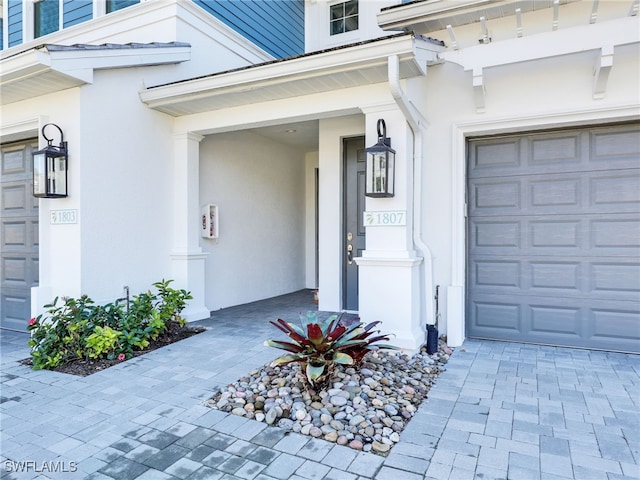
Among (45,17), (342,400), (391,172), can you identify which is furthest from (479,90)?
(45,17)

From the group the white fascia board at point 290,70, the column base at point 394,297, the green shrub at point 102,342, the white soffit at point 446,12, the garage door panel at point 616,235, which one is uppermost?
the white soffit at point 446,12

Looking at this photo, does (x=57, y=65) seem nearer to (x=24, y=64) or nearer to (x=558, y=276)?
(x=24, y=64)

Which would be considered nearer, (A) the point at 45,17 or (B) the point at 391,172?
(B) the point at 391,172

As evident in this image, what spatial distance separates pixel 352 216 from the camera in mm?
5363

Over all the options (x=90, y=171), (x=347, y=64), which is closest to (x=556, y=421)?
(x=347, y=64)

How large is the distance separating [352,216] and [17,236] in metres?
4.10

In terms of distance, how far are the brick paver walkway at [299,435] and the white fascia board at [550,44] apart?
8.86 feet

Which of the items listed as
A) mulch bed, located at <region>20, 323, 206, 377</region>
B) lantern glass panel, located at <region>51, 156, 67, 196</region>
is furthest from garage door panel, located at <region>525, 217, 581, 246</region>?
lantern glass panel, located at <region>51, 156, 67, 196</region>

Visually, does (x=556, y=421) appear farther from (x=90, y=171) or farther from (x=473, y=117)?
(x=90, y=171)

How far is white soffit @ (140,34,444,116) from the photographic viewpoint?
342cm

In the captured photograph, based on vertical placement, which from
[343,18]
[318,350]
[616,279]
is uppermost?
[343,18]

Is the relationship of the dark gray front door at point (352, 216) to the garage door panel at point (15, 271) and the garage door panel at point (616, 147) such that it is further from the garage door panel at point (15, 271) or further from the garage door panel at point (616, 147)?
the garage door panel at point (15, 271)

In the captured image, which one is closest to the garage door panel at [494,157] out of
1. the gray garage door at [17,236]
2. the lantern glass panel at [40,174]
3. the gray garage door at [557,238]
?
the gray garage door at [557,238]

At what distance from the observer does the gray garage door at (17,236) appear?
183 inches
